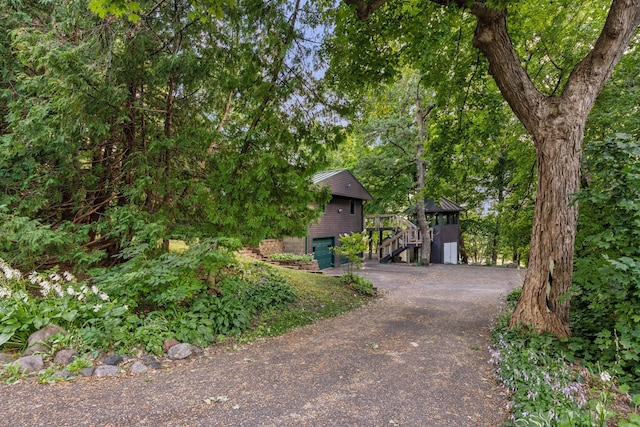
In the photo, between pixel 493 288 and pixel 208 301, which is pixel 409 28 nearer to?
pixel 208 301

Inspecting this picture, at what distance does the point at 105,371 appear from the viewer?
11.5ft

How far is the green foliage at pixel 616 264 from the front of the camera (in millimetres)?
3166

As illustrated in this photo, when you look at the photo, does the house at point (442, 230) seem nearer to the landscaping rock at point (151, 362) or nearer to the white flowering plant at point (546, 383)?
the white flowering plant at point (546, 383)

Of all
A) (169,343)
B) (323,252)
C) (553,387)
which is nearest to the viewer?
(553,387)

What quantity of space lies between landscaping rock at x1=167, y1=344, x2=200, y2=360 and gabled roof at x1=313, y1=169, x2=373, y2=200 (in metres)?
9.94

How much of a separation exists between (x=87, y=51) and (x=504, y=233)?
965cm

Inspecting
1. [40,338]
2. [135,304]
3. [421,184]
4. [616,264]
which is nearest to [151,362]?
[135,304]

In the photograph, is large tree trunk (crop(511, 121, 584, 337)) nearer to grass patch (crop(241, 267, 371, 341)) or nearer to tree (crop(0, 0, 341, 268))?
tree (crop(0, 0, 341, 268))

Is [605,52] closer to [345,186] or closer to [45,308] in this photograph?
[45,308]

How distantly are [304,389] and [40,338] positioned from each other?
322cm

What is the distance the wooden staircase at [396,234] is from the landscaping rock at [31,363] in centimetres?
1659

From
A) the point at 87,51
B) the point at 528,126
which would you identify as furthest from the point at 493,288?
the point at 87,51

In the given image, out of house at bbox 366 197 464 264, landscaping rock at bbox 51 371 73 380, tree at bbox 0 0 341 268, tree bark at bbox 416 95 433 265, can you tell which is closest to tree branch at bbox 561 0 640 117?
tree at bbox 0 0 341 268

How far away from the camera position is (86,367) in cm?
353
